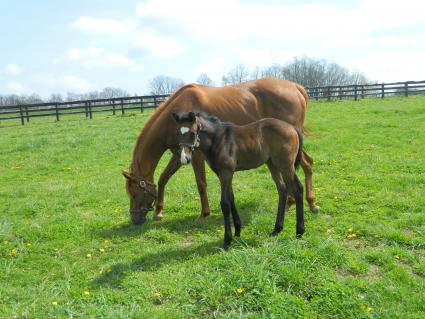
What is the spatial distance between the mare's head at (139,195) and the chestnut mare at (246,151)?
131cm

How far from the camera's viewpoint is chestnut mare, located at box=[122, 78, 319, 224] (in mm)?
5891

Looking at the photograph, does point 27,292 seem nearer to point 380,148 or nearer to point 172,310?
point 172,310

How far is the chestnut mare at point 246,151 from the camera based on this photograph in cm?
487

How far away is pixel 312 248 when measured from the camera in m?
4.47

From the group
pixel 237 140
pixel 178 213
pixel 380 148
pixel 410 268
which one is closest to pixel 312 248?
pixel 410 268

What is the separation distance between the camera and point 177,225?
19.4 ft

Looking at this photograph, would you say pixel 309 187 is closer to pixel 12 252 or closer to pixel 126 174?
pixel 126 174

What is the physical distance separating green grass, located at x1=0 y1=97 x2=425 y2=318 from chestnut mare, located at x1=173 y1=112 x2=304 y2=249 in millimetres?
446

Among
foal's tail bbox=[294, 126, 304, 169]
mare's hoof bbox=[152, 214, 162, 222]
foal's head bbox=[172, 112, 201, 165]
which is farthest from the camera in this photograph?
mare's hoof bbox=[152, 214, 162, 222]

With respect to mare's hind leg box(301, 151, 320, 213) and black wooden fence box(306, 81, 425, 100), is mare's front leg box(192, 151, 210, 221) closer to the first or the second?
mare's hind leg box(301, 151, 320, 213)

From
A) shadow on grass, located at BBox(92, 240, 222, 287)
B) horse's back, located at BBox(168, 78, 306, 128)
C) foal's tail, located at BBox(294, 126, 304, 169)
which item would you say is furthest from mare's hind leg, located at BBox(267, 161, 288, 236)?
horse's back, located at BBox(168, 78, 306, 128)

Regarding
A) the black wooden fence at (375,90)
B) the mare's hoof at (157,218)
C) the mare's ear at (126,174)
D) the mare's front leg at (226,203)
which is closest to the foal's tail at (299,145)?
the mare's front leg at (226,203)

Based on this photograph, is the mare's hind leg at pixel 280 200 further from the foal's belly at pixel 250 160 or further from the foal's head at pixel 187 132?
the foal's head at pixel 187 132

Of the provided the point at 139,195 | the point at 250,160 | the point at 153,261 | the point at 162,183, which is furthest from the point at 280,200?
the point at 162,183
